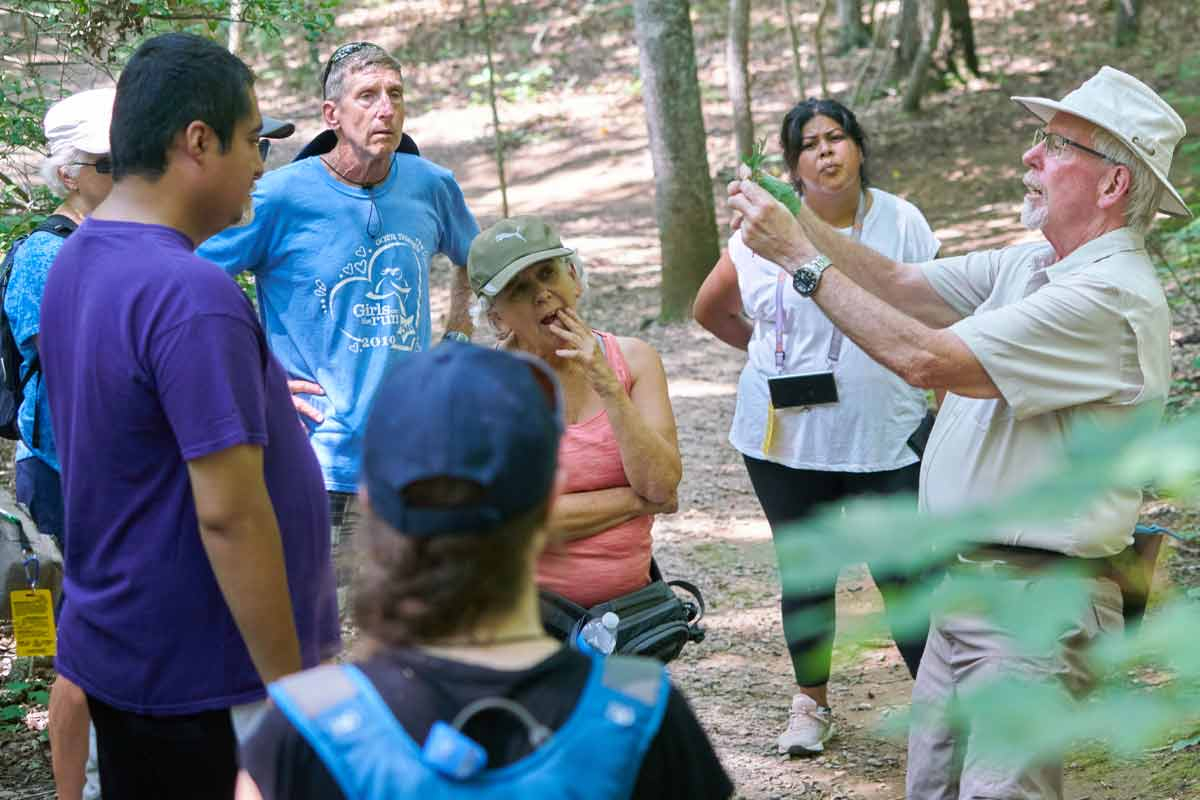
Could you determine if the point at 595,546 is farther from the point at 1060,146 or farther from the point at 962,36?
the point at 962,36

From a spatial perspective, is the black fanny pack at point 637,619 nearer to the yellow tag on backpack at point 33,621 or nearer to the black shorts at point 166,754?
the black shorts at point 166,754

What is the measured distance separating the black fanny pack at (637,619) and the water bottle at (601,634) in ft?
0.06

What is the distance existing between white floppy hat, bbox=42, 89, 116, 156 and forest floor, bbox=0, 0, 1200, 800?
207 cm

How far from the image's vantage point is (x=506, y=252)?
349 cm

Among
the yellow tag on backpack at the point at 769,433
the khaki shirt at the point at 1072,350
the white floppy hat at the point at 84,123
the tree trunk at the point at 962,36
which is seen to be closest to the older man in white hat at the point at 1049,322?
the khaki shirt at the point at 1072,350

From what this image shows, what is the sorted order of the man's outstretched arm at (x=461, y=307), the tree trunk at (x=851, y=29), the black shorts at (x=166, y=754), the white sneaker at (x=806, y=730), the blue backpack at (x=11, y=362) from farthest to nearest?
1. the tree trunk at (x=851, y=29)
2. the white sneaker at (x=806, y=730)
3. the man's outstretched arm at (x=461, y=307)
4. the blue backpack at (x=11, y=362)
5. the black shorts at (x=166, y=754)

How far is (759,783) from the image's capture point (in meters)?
4.49

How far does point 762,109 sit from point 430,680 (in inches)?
749

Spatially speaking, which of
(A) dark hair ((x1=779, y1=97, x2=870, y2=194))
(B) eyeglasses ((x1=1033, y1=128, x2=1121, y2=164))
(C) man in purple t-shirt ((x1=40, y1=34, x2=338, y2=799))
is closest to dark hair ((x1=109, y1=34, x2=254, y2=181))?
(C) man in purple t-shirt ((x1=40, y1=34, x2=338, y2=799))

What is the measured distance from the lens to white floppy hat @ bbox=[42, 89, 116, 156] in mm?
3527

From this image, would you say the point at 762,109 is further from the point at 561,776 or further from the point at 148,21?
the point at 561,776

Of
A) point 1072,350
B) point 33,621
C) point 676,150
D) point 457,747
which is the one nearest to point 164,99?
point 457,747

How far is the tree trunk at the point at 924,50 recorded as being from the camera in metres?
17.3

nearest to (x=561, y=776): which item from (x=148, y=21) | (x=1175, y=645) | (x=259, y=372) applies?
(x=1175, y=645)
